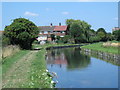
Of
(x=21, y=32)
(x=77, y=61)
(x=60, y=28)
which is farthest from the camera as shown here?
(x=60, y=28)

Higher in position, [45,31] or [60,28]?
[60,28]

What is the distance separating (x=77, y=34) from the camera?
76.6 m

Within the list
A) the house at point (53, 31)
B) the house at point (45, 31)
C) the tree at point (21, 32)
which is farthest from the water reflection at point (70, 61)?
the house at point (53, 31)

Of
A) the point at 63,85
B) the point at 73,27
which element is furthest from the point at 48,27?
the point at 63,85

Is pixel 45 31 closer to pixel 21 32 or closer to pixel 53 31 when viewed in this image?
pixel 53 31

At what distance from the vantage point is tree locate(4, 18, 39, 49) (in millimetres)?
36781

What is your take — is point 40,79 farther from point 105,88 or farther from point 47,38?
point 47,38

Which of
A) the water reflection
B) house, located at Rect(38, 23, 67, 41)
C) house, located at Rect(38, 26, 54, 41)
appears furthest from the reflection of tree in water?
house, located at Rect(38, 23, 67, 41)

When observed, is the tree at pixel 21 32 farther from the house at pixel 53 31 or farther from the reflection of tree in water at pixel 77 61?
the house at pixel 53 31

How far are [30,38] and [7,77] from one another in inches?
1003

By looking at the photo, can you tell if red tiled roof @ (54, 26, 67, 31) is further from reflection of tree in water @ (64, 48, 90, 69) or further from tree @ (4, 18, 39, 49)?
reflection of tree in water @ (64, 48, 90, 69)

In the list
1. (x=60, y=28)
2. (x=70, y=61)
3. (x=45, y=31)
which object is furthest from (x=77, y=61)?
(x=45, y=31)

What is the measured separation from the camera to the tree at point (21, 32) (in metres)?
36.8

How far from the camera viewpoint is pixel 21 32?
37031mm
